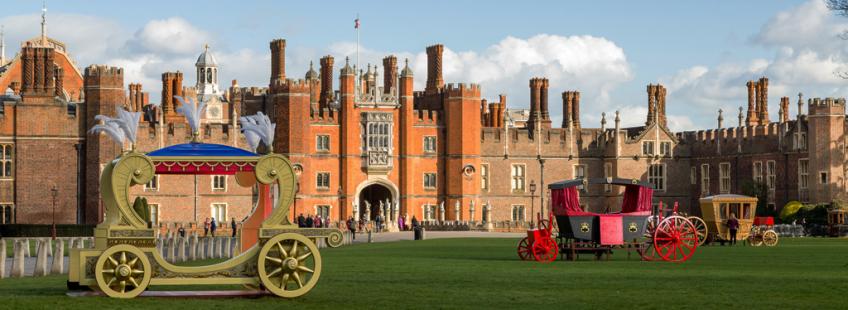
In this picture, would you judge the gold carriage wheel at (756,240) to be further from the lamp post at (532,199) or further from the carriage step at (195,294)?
the carriage step at (195,294)

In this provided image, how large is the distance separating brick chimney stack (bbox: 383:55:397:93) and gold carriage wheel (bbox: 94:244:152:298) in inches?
2344

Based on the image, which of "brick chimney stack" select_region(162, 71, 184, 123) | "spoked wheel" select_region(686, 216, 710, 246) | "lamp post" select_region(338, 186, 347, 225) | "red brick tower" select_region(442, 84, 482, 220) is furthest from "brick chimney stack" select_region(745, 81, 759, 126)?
"brick chimney stack" select_region(162, 71, 184, 123)

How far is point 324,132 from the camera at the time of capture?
74562 mm

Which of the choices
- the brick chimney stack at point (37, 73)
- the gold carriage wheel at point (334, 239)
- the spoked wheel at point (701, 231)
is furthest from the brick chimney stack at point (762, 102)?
the gold carriage wheel at point (334, 239)

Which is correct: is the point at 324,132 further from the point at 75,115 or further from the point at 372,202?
the point at 75,115

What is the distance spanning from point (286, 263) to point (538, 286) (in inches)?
184

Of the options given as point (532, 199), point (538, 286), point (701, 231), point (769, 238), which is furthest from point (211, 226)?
point (538, 286)

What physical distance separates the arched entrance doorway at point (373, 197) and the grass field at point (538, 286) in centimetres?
4430

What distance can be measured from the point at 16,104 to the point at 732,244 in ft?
120

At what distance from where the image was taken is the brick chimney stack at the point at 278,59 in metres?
77.7

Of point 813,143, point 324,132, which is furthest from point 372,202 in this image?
point 813,143

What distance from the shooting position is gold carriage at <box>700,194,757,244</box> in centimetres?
4753

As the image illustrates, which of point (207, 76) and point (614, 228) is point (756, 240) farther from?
point (207, 76)

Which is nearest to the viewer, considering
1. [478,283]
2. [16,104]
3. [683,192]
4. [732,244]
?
[478,283]
